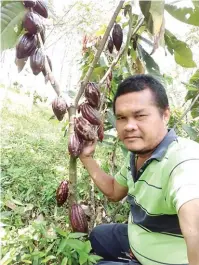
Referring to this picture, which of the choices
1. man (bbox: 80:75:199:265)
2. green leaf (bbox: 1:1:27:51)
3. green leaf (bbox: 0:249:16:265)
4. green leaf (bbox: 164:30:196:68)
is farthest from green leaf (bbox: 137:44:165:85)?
green leaf (bbox: 0:249:16:265)

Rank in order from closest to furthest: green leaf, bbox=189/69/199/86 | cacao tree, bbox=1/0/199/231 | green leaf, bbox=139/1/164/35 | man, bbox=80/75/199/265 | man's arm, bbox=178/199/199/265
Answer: green leaf, bbox=139/1/164/35, man's arm, bbox=178/199/199/265, cacao tree, bbox=1/0/199/231, man, bbox=80/75/199/265, green leaf, bbox=189/69/199/86

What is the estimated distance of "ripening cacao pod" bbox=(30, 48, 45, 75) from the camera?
1.34 meters

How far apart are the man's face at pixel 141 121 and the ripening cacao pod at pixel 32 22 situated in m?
0.42

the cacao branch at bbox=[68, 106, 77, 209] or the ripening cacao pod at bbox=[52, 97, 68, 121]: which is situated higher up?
the ripening cacao pod at bbox=[52, 97, 68, 121]

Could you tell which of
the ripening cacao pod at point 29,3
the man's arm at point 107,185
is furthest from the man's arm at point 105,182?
the ripening cacao pod at point 29,3

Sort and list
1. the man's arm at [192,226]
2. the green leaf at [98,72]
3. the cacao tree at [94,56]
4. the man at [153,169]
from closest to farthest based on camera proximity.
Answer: the man's arm at [192,226] < the cacao tree at [94,56] < the man at [153,169] < the green leaf at [98,72]

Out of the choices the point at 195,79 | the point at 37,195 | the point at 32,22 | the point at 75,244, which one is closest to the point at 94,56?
the point at 32,22

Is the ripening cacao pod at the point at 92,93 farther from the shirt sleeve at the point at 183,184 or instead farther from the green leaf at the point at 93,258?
the green leaf at the point at 93,258

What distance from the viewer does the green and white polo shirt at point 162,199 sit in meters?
1.16

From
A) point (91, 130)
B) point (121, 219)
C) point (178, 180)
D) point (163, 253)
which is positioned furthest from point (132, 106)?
point (121, 219)

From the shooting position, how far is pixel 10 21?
3.53 feet

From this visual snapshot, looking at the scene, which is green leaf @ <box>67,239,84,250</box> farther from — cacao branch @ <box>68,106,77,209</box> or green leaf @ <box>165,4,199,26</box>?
green leaf @ <box>165,4,199,26</box>

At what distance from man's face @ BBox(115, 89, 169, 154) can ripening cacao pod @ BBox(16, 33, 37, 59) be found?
1.32 feet

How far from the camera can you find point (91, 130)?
4.69 ft
